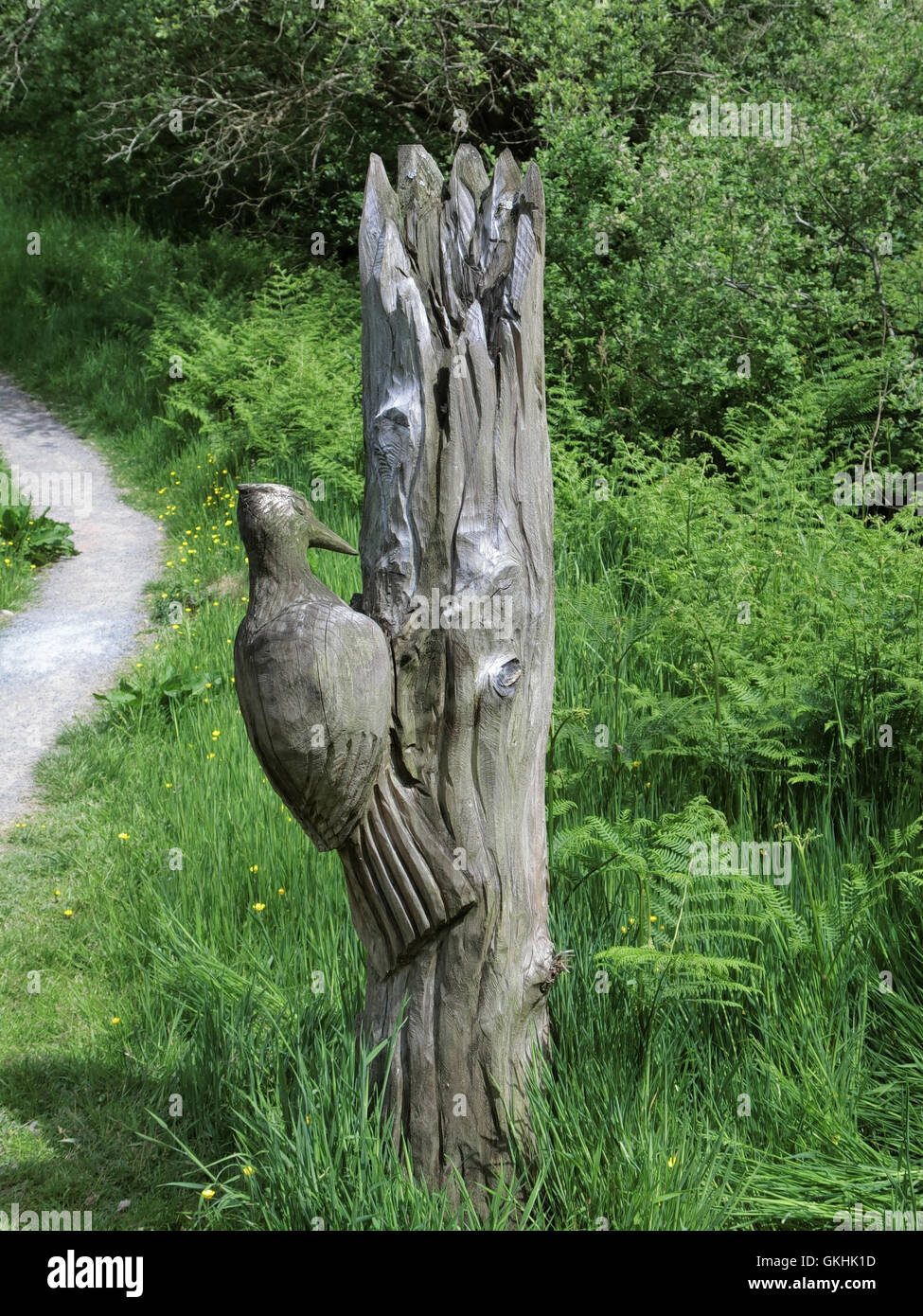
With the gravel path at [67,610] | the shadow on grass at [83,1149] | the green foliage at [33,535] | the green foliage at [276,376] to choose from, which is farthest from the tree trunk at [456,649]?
the green foliage at [33,535]

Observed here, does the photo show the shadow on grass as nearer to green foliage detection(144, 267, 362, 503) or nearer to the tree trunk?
the tree trunk

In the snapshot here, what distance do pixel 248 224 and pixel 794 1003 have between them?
13.4 m

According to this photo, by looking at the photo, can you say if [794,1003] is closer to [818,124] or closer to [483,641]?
[483,641]

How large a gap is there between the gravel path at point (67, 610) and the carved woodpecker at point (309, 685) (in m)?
3.15

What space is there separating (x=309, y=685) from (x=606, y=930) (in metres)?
1.49

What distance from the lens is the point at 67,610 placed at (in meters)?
7.45

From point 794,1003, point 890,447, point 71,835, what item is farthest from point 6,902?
point 890,447

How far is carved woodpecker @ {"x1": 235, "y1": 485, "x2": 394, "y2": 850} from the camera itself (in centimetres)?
238

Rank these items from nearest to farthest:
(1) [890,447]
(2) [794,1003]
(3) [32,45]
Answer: (2) [794,1003], (1) [890,447], (3) [32,45]

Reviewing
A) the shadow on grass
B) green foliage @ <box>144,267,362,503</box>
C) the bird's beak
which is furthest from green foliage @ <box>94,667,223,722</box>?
the bird's beak

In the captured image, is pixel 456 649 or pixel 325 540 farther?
pixel 325 540

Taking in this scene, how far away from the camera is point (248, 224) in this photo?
14.2 m

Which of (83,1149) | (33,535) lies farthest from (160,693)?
(33,535)

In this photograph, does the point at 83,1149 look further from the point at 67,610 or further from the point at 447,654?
the point at 67,610
